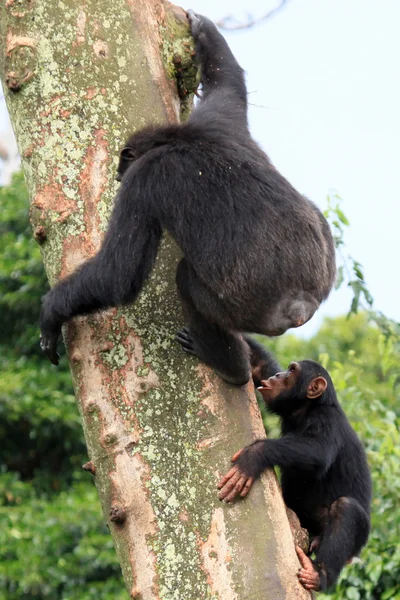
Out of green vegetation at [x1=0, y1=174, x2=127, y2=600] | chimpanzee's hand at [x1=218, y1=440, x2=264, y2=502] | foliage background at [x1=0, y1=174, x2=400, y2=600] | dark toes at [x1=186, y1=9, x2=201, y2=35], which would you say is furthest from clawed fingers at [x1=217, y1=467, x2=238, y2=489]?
green vegetation at [x1=0, y1=174, x2=127, y2=600]

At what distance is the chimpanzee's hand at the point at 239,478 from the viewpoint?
3406 mm

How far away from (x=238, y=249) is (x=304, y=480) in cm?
145

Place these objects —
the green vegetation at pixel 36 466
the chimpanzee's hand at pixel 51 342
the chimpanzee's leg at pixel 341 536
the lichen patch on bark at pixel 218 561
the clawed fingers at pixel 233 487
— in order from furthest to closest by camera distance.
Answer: the green vegetation at pixel 36 466
the chimpanzee's leg at pixel 341 536
the chimpanzee's hand at pixel 51 342
the clawed fingers at pixel 233 487
the lichen patch on bark at pixel 218 561

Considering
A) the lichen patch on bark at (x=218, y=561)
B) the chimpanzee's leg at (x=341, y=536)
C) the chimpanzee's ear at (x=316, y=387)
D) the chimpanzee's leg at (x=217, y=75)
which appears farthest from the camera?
the chimpanzee's ear at (x=316, y=387)

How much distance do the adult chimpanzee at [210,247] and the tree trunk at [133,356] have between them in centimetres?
11

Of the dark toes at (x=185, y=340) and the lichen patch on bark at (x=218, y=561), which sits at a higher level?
the dark toes at (x=185, y=340)

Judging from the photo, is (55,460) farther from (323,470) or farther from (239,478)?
(239,478)

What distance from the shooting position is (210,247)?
381 cm

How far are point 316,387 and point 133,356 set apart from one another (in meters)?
1.41

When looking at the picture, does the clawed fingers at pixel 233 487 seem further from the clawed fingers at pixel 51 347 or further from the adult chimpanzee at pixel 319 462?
the clawed fingers at pixel 51 347

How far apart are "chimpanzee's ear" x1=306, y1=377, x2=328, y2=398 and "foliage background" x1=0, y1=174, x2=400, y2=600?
133cm

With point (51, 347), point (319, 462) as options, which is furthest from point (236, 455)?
point (51, 347)

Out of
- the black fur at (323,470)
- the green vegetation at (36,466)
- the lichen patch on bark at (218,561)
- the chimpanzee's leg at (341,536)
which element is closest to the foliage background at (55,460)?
the green vegetation at (36,466)

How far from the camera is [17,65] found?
4.10m
